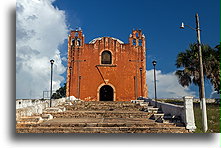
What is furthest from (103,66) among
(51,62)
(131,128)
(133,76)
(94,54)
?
(131,128)

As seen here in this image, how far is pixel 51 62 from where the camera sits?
41.1ft

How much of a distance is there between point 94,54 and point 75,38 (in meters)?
2.51

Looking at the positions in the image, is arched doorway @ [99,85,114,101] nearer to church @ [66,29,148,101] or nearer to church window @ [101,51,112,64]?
church @ [66,29,148,101]

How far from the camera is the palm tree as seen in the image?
16344 millimetres

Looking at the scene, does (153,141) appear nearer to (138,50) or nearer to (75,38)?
(138,50)

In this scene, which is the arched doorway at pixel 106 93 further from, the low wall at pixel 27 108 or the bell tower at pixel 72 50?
the low wall at pixel 27 108

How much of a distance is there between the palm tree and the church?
3.10 meters

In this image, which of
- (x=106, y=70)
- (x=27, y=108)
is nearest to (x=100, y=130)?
(x=27, y=108)

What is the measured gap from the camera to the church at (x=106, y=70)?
1834cm

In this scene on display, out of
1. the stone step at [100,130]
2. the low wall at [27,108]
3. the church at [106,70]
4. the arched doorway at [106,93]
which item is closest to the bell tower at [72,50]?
the church at [106,70]

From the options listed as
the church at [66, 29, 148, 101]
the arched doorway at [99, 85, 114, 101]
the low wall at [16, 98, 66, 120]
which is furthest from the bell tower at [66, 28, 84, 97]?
the low wall at [16, 98, 66, 120]

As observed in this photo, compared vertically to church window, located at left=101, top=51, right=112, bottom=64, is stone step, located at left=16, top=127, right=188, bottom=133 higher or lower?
lower

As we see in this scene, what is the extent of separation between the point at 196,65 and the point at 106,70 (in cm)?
718

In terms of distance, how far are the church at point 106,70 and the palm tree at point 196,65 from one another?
3.10 m
